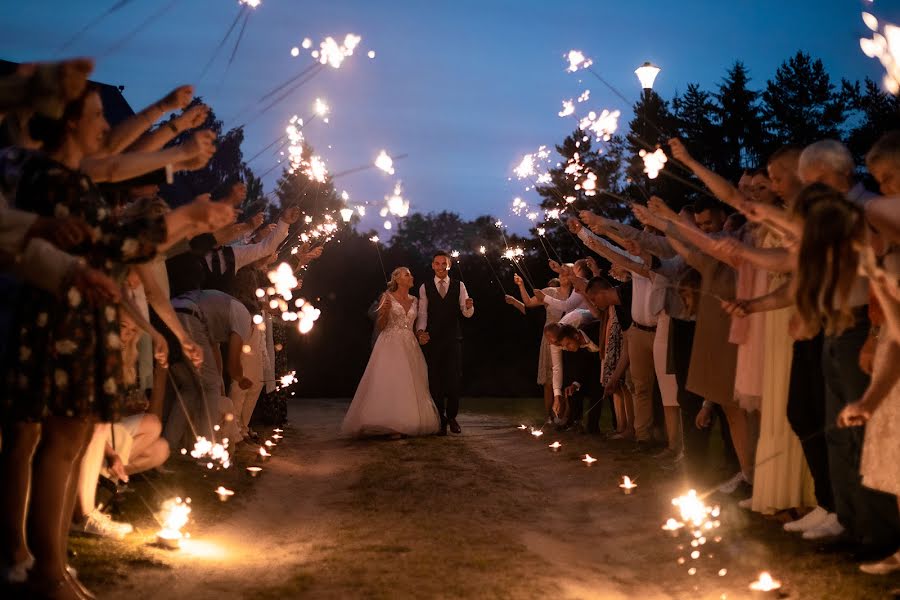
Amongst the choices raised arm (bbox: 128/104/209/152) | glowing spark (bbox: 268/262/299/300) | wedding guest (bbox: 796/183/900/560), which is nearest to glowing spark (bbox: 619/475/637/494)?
wedding guest (bbox: 796/183/900/560)

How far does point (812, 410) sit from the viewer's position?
6.25m

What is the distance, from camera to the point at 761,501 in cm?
678

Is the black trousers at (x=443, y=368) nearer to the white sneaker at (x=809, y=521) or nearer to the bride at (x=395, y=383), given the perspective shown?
the bride at (x=395, y=383)

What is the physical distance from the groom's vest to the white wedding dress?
39 cm

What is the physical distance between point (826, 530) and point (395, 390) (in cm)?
807

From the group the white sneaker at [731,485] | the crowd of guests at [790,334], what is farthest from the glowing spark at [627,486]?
the white sneaker at [731,485]

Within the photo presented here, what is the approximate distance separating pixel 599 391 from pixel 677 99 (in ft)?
56.6

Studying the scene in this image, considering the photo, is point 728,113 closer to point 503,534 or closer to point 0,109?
point 503,534

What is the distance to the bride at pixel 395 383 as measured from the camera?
43.7 ft

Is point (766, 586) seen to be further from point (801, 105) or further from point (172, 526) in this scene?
point (801, 105)

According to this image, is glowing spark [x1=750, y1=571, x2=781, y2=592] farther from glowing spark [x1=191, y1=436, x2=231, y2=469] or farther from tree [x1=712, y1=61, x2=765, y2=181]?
tree [x1=712, y1=61, x2=765, y2=181]

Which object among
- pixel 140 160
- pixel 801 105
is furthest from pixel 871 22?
pixel 801 105

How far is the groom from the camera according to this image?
14305mm

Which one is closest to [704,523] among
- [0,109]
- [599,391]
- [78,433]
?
[78,433]
